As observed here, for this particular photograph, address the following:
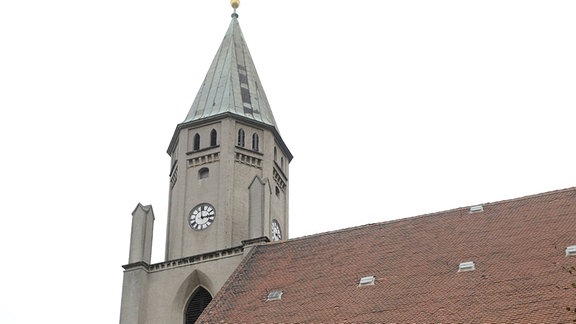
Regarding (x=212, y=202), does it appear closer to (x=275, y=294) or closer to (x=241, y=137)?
(x=241, y=137)

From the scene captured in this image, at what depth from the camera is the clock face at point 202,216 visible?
33.4 meters

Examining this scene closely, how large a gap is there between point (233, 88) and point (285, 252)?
30.4ft

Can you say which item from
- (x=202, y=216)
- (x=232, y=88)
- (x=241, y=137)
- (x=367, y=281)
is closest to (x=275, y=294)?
(x=367, y=281)

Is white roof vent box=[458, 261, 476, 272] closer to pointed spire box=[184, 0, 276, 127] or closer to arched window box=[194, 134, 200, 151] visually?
pointed spire box=[184, 0, 276, 127]

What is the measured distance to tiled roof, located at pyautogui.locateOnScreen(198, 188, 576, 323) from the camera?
23.3 meters

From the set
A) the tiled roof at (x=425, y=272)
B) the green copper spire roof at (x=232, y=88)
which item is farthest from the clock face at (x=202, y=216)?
the green copper spire roof at (x=232, y=88)

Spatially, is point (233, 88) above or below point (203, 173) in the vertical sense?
above

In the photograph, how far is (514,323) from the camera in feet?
72.1

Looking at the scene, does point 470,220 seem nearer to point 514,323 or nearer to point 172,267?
point 514,323

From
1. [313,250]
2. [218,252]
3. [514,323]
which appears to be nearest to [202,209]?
[218,252]

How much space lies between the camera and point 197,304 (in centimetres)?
3164

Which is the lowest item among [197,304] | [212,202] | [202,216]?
[197,304]

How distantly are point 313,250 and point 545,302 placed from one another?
8.85 metres

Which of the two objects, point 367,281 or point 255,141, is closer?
point 367,281
